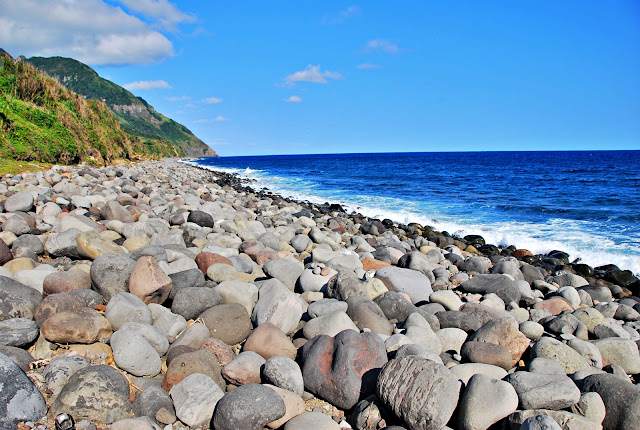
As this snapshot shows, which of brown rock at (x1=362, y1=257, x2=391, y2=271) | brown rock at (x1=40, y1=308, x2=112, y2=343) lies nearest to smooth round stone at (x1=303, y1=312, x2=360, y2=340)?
brown rock at (x1=40, y1=308, x2=112, y2=343)

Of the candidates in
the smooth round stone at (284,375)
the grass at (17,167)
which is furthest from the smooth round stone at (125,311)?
the grass at (17,167)

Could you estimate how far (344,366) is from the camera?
10.3ft

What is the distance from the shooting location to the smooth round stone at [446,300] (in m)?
4.85

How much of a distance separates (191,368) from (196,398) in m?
0.30

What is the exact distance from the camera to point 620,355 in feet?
13.2

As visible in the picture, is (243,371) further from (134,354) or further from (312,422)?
(134,354)

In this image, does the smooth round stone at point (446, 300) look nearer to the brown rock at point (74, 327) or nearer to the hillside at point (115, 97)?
the brown rock at point (74, 327)

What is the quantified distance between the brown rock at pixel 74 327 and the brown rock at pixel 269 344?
3.91ft

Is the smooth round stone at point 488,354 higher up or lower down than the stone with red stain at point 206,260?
lower down

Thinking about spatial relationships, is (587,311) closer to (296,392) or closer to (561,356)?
(561,356)

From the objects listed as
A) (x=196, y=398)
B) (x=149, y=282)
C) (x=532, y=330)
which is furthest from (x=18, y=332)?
(x=532, y=330)

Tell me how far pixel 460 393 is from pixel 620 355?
229 cm

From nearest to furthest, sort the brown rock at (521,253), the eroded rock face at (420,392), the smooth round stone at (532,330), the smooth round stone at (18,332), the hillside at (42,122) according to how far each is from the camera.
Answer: the eroded rock face at (420,392) → the smooth round stone at (18,332) → the smooth round stone at (532,330) → the brown rock at (521,253) → the hillside at (42,122)

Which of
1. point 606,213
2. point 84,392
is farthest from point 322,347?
point 606,213
